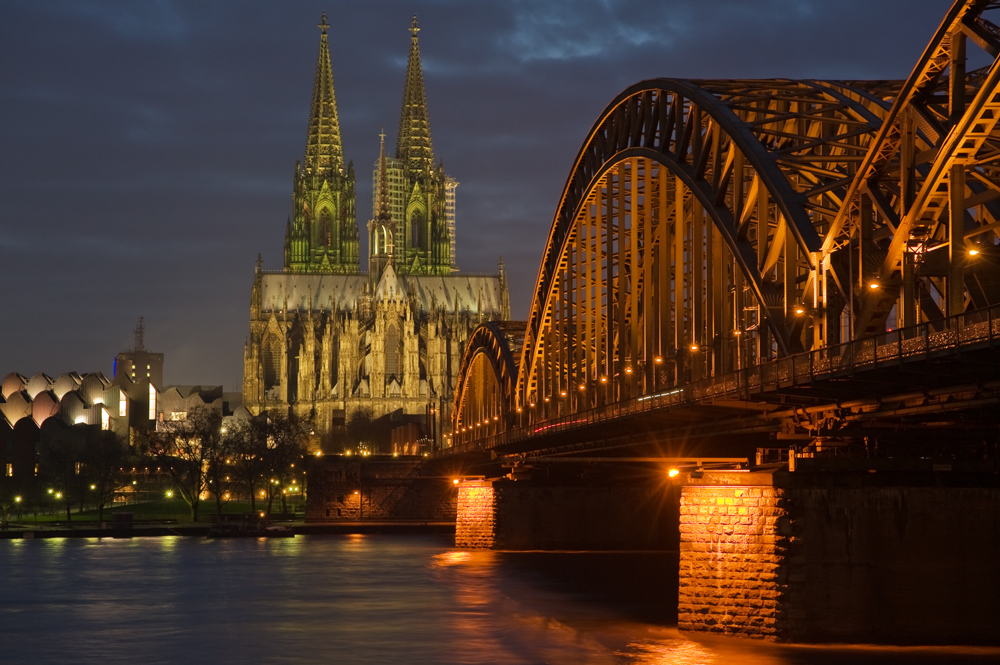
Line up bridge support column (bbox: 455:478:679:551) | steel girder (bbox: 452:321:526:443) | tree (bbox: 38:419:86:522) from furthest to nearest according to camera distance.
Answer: tree (bbox: 38:419:86:522)
steel girder (bbox: 452:321:526:443)
bridge support column (bbox: 455:478:679:551)

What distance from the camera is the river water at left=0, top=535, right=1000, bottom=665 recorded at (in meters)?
48.2

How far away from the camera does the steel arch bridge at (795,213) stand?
41.4 meters

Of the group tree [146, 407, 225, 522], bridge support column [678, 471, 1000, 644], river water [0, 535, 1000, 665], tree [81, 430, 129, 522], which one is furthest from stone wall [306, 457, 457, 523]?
bridge support column [678, 471, 1000, 644]

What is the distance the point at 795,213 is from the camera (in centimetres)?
4884

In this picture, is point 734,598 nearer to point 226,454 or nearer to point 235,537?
point 235,537

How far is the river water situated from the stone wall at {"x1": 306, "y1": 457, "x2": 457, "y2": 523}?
159 feet

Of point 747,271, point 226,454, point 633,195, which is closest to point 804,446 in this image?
point 747,271

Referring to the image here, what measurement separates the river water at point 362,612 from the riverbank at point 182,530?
98.7 ft

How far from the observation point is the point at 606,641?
50406 millimetres

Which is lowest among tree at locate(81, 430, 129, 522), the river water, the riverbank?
the river water

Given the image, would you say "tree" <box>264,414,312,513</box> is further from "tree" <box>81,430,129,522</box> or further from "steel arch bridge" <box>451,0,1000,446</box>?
"steel arch bridge" <box>451,0,1000,446</box>

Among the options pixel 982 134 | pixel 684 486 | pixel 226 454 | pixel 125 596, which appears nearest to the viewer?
pixel 982 134

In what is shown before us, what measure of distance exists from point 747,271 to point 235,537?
85.0 m

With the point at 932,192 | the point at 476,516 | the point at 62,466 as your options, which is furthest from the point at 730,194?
the point at 62,466
